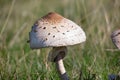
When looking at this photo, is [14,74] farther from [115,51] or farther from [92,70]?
[115,51]

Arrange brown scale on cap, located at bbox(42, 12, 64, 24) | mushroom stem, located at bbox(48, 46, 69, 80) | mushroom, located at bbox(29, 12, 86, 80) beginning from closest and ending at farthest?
mushroom, located at bbox(29, 12, 86, 80) < brown scale on cap, located at bbox(42, 12, 64, 24) < mushroom stem, located at bbox(48, 46, 69, 80)

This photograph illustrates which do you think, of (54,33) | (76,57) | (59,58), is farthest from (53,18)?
(76,57)

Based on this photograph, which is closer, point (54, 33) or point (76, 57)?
point (54, 33)

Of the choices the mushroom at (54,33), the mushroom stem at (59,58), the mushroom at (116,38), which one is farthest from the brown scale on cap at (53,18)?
the mushroom at (116,38)

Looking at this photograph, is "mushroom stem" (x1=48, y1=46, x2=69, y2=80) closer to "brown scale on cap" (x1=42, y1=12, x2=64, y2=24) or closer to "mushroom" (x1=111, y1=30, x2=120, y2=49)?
"brown scale on cap" (x1=42, y1=12, x2=64, y2=24)

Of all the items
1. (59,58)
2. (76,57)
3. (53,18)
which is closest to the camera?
(53,18)

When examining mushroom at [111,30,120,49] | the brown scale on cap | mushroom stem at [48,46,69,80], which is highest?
the brown scale on cap

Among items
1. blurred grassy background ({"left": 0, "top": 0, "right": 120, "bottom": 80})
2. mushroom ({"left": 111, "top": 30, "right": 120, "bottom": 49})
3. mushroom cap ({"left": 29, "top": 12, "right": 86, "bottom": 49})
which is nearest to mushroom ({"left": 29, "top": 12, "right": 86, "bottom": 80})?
mushroom cap ({"left": 29, "top": 12, "right": 86, "bottom": 49})

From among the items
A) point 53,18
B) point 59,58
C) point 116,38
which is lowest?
point 59,58

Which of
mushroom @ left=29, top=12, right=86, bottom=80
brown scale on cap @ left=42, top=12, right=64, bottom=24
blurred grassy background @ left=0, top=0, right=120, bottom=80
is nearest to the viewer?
mushroom @ left=29, top=12, right=86, bottom=80

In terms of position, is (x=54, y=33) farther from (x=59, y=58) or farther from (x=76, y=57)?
(x=76, y=57)
